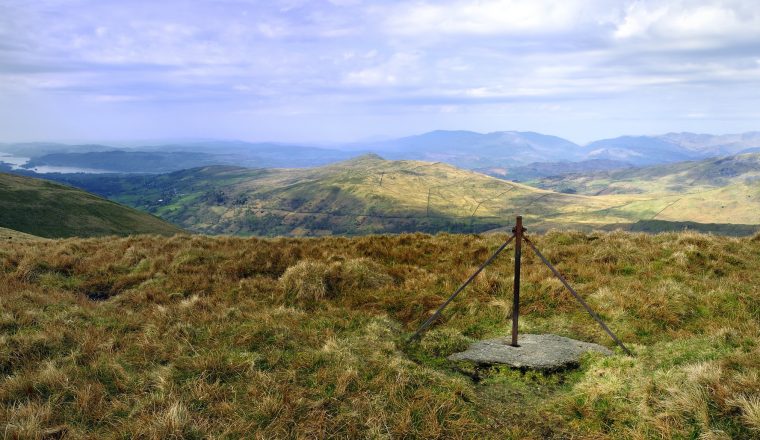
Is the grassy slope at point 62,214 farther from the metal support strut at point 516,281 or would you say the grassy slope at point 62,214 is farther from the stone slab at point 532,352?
the metal support strut at point 516,281

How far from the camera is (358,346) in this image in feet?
30.9

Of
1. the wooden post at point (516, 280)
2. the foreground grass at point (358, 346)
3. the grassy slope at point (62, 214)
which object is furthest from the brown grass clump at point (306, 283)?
the grassy slope at point (62, 214)

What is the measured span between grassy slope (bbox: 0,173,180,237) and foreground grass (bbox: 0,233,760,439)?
8391 cm

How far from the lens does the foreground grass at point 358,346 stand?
6578mm

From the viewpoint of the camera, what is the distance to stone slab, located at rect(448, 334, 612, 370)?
8.96 m

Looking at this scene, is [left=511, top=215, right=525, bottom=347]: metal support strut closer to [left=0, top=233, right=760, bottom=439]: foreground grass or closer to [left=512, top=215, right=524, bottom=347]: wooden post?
[left=512, top=215, right=524, bottom=347]: wooden post

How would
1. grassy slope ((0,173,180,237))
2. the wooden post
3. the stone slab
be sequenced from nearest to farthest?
the stone slab → the wooden post → grassy slope ((0,173,180,237))

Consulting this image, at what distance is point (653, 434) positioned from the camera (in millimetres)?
6203

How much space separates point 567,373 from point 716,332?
3.85m

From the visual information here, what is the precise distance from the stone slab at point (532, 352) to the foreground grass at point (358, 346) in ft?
1.02

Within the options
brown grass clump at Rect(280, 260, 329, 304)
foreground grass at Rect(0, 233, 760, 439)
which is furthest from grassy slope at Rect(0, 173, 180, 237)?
brown grass clump at Rect(280, 260, 329, 304)

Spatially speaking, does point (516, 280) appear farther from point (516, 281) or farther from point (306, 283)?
point (306, 283)

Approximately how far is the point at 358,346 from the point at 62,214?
356ft

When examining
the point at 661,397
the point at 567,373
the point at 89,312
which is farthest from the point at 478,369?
the point at 89,312
